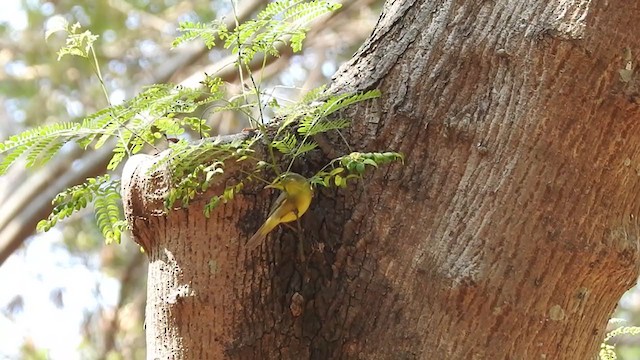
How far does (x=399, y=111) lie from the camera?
1208 mm

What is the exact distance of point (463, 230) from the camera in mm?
1141

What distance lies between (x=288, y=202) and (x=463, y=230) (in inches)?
9.8

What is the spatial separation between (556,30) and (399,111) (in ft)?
0.83

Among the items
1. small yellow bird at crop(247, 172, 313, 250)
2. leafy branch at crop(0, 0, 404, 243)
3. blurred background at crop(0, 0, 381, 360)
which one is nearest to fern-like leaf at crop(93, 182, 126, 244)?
leafy branch at crop(0, 0, 404, 243)

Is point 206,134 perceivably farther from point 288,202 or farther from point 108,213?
point 288,202

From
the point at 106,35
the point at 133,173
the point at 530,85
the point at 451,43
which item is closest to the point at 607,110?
the point at 530,85

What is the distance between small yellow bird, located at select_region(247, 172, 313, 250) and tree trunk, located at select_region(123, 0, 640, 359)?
0.05m

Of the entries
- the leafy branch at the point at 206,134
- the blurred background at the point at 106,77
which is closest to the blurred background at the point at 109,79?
the blurred background at the point at 106,77

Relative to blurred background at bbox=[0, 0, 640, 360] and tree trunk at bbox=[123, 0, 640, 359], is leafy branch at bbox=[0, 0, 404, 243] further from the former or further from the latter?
blurred background at bbox=[0, 0, 640, 360]

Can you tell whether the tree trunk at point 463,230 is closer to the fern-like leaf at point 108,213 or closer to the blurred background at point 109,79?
the fern-like leaf at point 108,213

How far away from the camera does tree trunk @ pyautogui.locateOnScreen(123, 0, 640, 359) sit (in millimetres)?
1129

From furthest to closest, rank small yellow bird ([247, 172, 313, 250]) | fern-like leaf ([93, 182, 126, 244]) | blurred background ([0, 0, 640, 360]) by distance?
1. blurred background ([0, 0, 640, 360])
2. fern-like leaf ([93, 182, 126, 244])
3. small yellow bird ([247, 172, 313, 250])

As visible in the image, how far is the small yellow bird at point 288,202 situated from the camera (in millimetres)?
1109

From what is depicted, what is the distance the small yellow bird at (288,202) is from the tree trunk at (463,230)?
0.18ft
